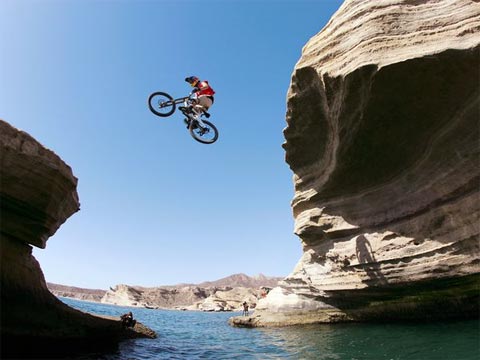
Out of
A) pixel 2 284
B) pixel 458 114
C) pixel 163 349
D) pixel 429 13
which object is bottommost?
pixel 163 349

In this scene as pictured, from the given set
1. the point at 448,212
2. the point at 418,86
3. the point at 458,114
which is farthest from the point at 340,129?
the point at 448,212

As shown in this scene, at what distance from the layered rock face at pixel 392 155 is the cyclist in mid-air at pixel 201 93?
3.95m

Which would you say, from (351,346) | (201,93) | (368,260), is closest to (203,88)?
(201,93)

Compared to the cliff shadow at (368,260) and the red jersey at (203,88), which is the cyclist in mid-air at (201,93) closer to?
the red jersey at (203,88)

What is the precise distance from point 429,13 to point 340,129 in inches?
211

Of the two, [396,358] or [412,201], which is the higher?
[412,201]

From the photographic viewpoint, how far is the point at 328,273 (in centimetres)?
1934

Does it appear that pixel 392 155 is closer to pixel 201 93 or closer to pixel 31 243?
pixel 201 93

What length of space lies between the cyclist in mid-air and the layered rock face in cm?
395

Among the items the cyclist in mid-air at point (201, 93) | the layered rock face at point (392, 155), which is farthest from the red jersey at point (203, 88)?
the layered rock face at point (392, 155)

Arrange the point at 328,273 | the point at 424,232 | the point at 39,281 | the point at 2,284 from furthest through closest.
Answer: the point at 328,273 < the point at 424,232 < the point at 39,281 < the point at 2,284

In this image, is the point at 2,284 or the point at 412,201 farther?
the point at 412,201

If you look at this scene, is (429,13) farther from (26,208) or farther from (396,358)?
(26,208)

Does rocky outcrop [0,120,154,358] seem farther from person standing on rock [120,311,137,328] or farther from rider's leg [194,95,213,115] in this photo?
rider's leg [194,95,213,115]
